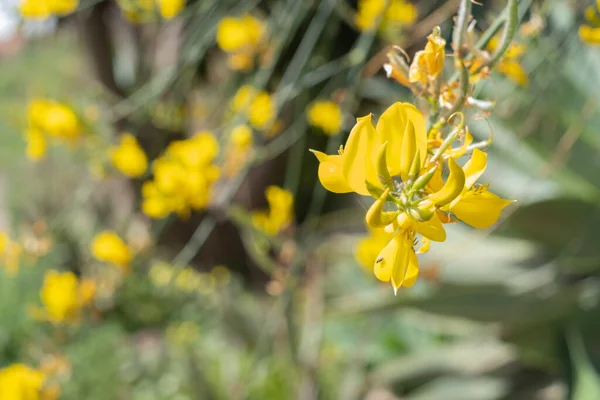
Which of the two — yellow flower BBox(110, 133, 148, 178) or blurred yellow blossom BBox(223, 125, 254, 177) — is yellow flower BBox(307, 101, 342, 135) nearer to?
blurred yellow blossom BBox(223, 125, 254, 177)

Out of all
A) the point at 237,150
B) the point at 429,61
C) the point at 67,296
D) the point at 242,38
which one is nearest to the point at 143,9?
the point at 242,38

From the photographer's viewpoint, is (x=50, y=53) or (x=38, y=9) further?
(x=50, y=53)

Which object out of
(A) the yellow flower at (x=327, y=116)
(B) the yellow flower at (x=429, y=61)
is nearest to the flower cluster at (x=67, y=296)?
(A) the yellow flower at (x=327, y=116)

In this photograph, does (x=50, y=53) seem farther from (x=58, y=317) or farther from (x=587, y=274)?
(x=587, y=274)

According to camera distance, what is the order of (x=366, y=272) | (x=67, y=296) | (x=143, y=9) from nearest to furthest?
(x=143, y=9) → (x=67, y=296) → (x=366, y=272)

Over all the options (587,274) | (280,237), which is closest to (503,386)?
(587,274)

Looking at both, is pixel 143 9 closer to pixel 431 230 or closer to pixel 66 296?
pixel 66 296
